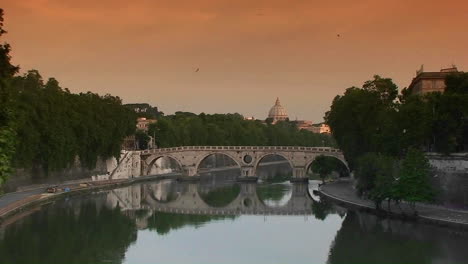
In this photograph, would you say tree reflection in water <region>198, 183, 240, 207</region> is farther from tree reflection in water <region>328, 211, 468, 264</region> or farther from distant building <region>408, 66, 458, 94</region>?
distant building <region>408, 66, 458, 94</region>

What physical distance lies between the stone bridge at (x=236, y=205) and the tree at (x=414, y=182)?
29.3ft

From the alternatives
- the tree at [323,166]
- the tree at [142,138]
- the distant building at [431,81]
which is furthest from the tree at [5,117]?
the tree at [142,138]

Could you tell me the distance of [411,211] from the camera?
104 feet

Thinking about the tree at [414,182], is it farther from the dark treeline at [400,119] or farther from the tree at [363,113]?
the tree at [363,113]

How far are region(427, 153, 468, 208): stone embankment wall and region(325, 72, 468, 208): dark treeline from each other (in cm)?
67

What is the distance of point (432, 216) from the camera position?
29.8m

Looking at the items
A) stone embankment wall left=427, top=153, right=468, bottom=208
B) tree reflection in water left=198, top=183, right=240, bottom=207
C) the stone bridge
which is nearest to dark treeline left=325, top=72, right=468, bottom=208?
stone embankment wall left=427, top=153, right=468, bottom=208

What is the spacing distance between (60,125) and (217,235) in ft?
67.4

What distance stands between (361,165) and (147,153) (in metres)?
34.4

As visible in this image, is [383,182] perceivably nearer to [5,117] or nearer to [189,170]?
[5,117]

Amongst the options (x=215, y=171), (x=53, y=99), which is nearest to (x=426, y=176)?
(x=53, y=99)

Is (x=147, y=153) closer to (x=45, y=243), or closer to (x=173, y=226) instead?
(x=173, y=226)

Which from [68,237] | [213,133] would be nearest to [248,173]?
[213,133]

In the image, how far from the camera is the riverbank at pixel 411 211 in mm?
28375
